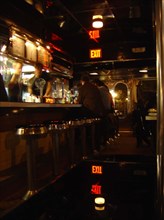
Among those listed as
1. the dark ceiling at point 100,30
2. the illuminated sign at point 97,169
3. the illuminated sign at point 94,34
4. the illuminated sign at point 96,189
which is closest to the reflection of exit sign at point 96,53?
the dark ceiling at point 100,30

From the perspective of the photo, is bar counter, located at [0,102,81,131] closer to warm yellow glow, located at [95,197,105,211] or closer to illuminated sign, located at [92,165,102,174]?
illuminated sign, located at [92,165,102,174]

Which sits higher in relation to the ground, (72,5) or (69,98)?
(72,5)

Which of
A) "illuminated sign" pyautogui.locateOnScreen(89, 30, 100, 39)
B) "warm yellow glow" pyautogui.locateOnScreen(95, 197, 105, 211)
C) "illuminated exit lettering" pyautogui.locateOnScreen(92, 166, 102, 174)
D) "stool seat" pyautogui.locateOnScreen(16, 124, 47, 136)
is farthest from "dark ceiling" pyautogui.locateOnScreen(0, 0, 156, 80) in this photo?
"warm yellow glow" pyautogui.locateOnScreen(95, 197, 105, 211)

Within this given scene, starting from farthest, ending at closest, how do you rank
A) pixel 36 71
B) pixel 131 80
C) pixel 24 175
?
pixel 131 80 < pixel 36 71 < pixel 24 175

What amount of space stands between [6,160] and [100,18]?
3.82m

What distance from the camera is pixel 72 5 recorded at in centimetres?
571

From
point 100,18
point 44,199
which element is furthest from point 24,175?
point 100,18

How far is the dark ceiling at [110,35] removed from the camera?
615cm

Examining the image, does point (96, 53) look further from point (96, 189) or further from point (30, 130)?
point (30, 130)

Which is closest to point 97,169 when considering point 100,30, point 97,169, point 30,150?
point 97,169

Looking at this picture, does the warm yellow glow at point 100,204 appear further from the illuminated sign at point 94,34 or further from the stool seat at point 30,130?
the illuminated sign at point 94,34

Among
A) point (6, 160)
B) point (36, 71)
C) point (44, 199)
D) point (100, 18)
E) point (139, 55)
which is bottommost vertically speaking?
point (44, 199)

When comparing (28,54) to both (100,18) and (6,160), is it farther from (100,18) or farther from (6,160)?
(6,160)

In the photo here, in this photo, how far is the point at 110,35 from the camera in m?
8.34
